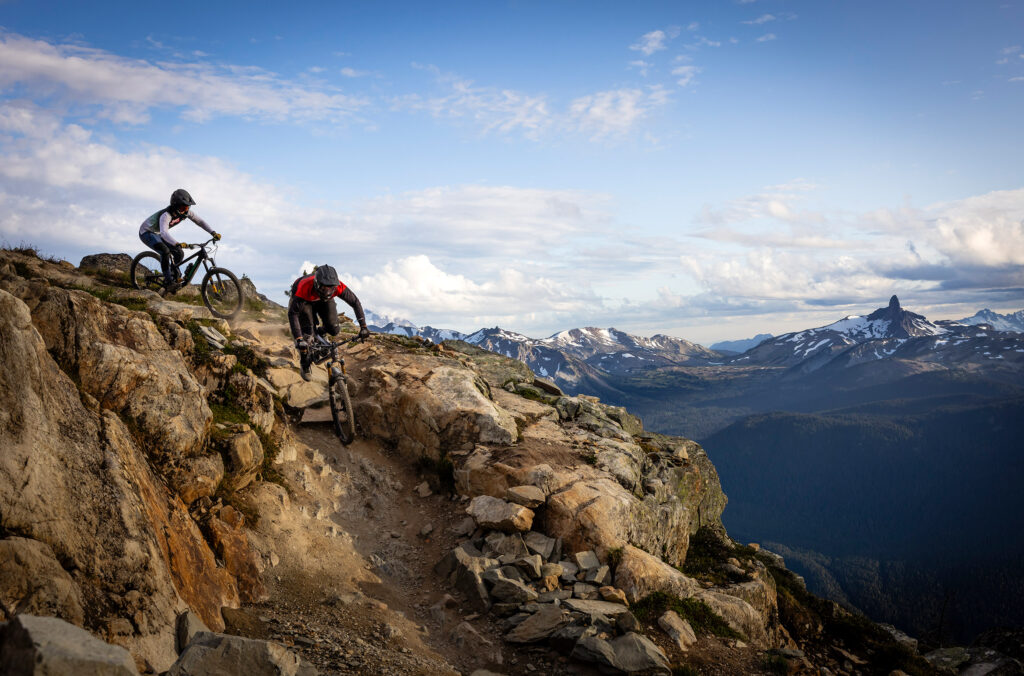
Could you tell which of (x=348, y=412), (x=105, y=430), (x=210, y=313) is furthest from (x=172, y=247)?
(x=105, y=430)

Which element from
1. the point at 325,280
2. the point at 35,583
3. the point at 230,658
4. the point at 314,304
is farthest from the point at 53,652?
the point at 314,304

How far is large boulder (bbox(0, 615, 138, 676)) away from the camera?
4820 millimetres

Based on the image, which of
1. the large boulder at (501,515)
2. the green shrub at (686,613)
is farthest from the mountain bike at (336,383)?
the green shrub at (686,613)

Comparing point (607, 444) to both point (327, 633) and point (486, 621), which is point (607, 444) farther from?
point (327, 633)

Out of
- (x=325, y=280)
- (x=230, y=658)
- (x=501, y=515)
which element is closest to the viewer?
(x=230, y=658)

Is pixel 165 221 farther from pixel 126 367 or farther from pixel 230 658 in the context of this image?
pixel 230 658

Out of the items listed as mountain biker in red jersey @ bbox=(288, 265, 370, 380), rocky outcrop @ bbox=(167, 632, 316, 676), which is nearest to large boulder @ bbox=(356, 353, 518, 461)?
mountain biker in red jersey @ bbox=(288, 265, 370, 380)

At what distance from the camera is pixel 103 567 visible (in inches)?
305

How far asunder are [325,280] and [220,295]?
318 inches

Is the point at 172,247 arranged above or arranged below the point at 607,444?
above

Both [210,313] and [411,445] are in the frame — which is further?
[210,313]

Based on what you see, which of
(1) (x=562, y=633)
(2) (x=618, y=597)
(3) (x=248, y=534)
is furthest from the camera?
(2) (x=618, y=597)

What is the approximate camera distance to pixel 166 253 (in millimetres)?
19766

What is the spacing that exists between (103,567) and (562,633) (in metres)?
7.96
